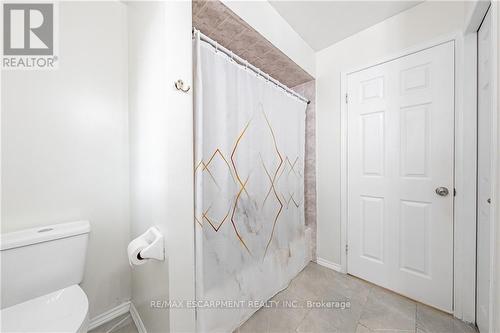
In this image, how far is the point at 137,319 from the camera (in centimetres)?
132

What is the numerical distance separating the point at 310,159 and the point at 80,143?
1.99 m

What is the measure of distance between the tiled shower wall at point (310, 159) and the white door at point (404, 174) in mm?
367

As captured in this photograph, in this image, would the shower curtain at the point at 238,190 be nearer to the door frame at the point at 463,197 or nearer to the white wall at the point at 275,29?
the white wall at the point at 275,29

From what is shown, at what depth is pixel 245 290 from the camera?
1.36 meters

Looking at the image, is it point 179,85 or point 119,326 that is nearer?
point 179,85

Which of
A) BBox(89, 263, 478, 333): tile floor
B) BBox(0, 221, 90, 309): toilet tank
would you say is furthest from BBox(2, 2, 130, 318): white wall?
BBox(89, 263, 478, 333): tile floor

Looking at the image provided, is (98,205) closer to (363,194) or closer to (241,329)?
(241,329)

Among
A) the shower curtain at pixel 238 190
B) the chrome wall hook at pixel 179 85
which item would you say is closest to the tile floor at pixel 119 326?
the shower curtain at pixel 238 190

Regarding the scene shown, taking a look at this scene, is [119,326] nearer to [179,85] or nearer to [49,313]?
[49,313]

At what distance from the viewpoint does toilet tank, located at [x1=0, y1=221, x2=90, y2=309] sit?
3.07ft

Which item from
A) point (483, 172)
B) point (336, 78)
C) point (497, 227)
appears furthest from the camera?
point (336, 78)

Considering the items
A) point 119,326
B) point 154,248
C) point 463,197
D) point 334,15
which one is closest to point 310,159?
point 463,197

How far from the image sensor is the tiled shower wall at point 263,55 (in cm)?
120

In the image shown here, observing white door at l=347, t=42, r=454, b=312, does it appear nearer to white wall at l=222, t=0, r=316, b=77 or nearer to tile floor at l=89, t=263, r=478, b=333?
tile floor at l=89, t=263, r=478, b=333
